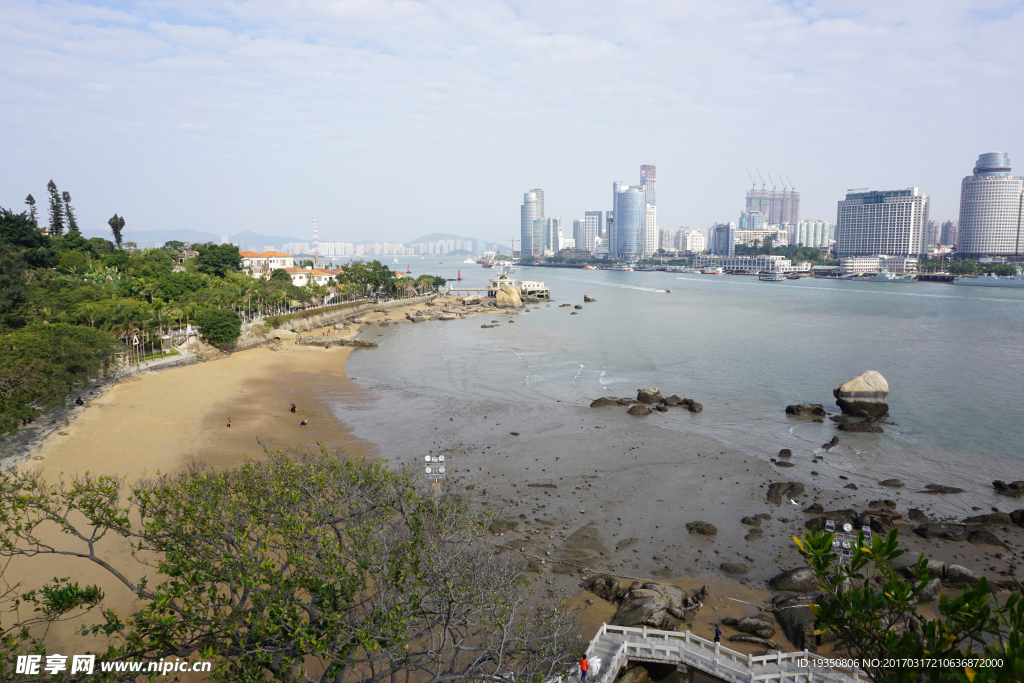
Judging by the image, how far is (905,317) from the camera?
77938 millimetres

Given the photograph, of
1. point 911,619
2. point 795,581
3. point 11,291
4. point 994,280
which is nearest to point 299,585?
point 911,619

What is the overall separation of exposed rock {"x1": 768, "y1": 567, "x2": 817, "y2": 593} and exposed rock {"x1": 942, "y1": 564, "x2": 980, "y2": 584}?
368 centimetres

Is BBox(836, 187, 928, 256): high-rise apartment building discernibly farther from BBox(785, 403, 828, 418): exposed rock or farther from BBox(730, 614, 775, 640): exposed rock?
BBox(730, 614, 775, 640): exposed rock

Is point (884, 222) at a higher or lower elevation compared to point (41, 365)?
higher

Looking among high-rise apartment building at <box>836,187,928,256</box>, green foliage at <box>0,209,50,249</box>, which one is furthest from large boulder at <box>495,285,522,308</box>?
high-rise apartment building at <box>836,187,928,256</box>

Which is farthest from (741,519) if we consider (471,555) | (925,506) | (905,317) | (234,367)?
(905,317)

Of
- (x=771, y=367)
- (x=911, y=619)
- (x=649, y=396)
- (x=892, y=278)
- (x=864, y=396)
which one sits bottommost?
(x=771, y=367)

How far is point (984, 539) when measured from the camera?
1823 centimetres

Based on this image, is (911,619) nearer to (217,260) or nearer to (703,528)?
(703,528)

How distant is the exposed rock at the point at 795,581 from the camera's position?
51.4 ft

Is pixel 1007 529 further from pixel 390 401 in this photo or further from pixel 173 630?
pixel 390 401

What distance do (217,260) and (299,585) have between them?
3086 inches

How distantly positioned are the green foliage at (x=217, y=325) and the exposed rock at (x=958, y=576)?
48270 mm

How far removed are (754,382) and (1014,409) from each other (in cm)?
1440
